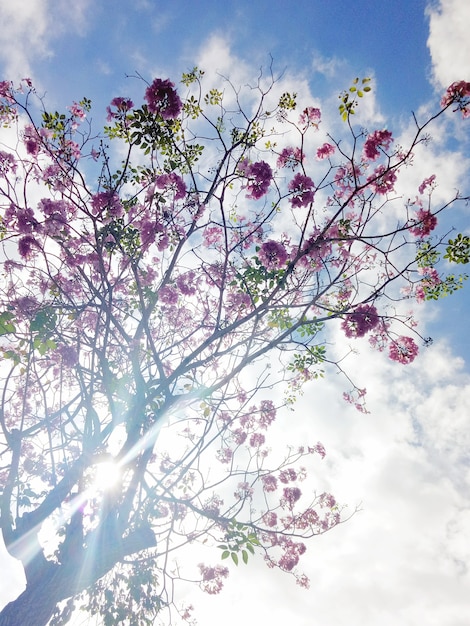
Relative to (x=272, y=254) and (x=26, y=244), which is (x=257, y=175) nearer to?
(x=272, y=254)

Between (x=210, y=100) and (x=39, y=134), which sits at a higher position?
(x=210, y=100)

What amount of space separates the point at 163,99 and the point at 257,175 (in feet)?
5.61

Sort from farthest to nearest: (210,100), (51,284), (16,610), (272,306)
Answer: (51,284), (210,100), (272,306), (16,610)

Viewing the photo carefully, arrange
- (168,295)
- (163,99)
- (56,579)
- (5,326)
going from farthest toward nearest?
(168,295) < (163,99) < (56,579) < (5,326)

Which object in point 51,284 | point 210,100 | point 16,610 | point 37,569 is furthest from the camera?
point 51,284

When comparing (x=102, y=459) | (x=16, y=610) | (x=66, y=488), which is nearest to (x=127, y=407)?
(x=102, y=459)

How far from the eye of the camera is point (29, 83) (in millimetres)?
5832

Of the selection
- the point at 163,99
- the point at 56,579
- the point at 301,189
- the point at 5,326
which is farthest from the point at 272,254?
the point at 56,579

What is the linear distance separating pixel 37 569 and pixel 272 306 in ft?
16.1

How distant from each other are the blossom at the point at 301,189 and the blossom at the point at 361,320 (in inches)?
72.9

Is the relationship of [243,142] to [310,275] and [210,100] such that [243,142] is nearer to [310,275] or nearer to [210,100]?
[210,100]

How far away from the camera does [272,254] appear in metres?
5.72

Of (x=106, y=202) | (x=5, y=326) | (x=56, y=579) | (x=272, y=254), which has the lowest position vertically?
(x=56, y=579)

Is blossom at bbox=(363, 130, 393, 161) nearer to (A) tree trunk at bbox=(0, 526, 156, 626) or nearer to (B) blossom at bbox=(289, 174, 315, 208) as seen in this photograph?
(B) blossom at bbox=(289, 174, 315, 208)
